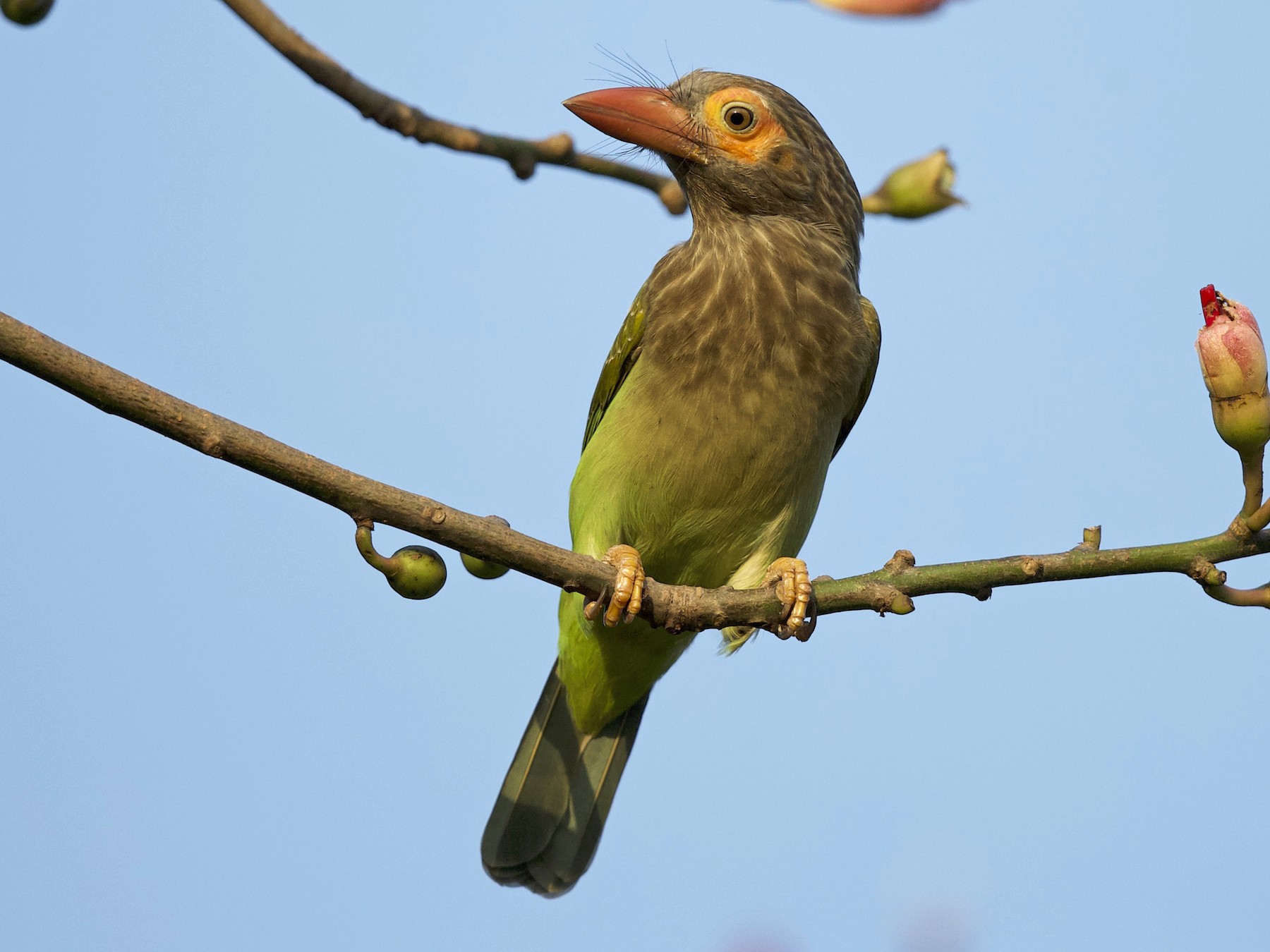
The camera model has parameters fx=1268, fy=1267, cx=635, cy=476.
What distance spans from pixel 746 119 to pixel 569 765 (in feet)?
8.11

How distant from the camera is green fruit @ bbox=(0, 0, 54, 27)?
3023 millimetres

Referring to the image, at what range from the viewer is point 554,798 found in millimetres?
4887

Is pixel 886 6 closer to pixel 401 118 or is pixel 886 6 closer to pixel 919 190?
pixel 919 190

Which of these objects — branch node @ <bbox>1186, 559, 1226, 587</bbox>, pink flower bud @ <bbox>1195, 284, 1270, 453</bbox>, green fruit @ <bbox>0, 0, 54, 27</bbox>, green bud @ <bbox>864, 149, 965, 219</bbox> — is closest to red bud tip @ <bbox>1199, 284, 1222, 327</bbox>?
pink flower bud @ <bbox>1195, 284, 1270, 453</bbox>

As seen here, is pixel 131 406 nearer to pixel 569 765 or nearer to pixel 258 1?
pixel 258 1

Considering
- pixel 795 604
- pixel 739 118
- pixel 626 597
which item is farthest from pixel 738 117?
pixel 626 597

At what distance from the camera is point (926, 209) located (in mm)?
3498

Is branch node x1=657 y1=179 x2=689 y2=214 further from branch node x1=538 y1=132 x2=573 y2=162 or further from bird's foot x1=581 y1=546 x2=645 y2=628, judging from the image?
bird's foot x1=581 y1=546 x2=645 y2=628

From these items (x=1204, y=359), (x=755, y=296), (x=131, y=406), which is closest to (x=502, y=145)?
(x=755, y=296)

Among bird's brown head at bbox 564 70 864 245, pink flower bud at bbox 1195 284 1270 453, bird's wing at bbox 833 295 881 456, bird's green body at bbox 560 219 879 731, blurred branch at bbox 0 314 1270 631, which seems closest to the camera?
blurred branch at bbox 0 314 1270 631

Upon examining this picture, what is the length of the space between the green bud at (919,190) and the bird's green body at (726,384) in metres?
0.59

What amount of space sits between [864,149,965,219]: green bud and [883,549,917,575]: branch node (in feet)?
3.76

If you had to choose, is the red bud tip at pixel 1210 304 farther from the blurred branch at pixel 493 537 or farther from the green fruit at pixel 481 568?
the green fruit at pixel 481 568

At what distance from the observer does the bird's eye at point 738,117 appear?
423cm
